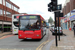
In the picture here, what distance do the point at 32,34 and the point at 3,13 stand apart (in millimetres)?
22555

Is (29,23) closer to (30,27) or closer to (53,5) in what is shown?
(30,27)

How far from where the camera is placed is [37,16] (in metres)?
11.1

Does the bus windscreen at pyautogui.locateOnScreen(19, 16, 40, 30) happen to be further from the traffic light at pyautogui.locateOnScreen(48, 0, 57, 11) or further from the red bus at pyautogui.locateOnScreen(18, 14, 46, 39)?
the traffic light at pyautogui.locateOnScreen(48, 0, 57, 11)

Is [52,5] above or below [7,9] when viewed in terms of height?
below

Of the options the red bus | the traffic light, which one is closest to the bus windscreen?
the red bus

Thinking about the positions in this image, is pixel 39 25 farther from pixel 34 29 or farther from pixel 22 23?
pixel 22 23

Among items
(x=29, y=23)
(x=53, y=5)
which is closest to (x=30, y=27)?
(x=29, y=23)

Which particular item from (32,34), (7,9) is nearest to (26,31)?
(32,34)

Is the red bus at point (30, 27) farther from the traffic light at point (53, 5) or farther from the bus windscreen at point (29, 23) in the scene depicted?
the traffic light at point (53, 5)

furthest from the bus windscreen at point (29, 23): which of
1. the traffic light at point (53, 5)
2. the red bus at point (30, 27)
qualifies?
the traffic light at point (53, 5)

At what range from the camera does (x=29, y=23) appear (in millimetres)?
11023

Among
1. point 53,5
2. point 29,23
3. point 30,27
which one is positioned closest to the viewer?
point 53,5

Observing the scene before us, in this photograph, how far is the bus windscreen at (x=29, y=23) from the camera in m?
10.9

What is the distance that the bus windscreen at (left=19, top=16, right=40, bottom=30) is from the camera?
10.9 meters
